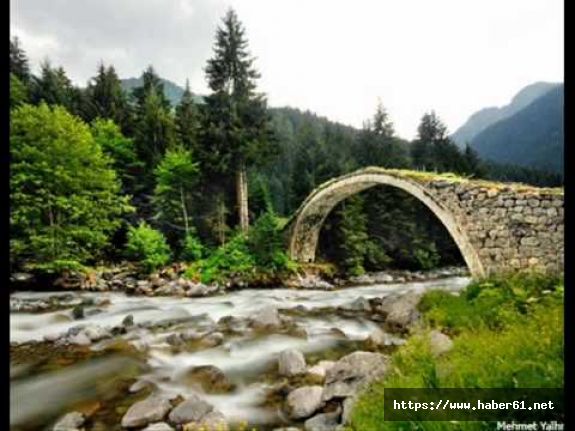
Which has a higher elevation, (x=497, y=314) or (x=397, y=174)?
(x=397, y=174)

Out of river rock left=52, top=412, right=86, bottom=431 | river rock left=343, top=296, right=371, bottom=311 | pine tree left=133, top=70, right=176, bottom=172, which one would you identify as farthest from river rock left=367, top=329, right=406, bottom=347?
pine tree left=133, top=70, right=176, bottom=172

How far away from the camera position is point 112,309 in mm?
14305

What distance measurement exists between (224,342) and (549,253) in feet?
29.0

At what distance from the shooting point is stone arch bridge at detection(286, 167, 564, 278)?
1038cm

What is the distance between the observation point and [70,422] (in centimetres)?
605

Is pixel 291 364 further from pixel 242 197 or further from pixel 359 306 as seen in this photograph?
pixel 242 197

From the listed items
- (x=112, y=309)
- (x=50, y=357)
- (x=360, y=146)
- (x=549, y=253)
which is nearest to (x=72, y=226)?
(x=112, y=309)

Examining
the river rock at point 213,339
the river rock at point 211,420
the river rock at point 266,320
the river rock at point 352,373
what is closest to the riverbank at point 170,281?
the river rock at point 266,320

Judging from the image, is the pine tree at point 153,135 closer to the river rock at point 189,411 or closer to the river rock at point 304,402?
the river rock at point 189,411

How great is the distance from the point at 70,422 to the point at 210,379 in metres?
2.57

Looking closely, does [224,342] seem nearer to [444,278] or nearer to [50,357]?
[50,357]

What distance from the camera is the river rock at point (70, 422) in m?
5.96

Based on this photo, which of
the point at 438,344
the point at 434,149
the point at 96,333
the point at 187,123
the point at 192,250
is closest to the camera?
the point at 438,344

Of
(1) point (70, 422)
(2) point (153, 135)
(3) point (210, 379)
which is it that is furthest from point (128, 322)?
(2) point (153, 135)
